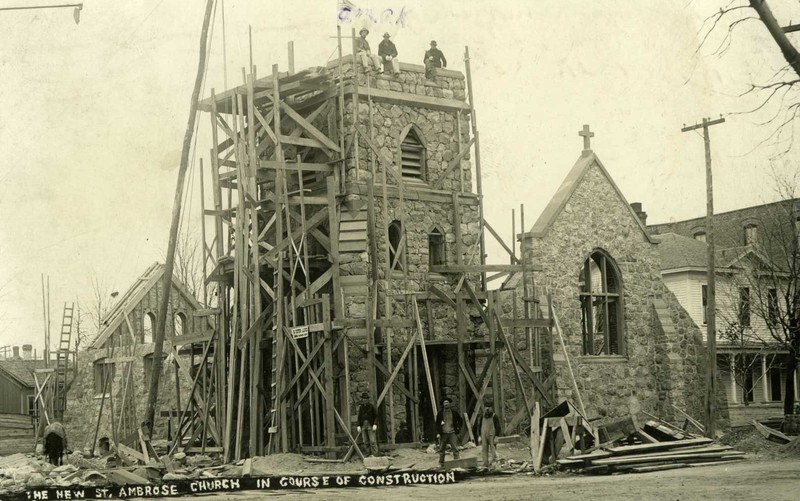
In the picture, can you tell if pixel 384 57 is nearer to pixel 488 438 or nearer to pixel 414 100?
pixel 414 100

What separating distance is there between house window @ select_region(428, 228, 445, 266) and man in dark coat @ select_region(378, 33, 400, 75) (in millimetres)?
4096

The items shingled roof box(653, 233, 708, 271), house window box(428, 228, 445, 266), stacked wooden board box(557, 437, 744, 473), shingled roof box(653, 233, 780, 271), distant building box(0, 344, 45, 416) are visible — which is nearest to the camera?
stacked wooden board box(557, 437, 744, 473)

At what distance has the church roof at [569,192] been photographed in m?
28.0

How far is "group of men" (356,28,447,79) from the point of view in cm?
2636

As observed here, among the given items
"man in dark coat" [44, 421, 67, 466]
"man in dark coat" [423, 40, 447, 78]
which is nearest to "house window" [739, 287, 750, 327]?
"man in dark coat" [423, 40, 447, 78]

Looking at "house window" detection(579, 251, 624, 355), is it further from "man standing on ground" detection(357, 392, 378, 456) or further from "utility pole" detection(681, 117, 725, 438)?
"man standing on ground" detection(357, 392, 378, 456)

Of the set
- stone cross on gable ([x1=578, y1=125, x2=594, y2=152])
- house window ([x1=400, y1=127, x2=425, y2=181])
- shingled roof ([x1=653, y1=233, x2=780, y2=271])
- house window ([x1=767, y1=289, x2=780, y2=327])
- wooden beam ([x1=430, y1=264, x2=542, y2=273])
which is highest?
stone cross on gable ([x1=578, y1=125, x2=594, y2=152])

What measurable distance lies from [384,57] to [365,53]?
0.72 meters

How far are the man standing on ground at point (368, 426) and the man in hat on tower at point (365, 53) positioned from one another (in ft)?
27.3

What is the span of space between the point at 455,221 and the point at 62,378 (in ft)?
64.4

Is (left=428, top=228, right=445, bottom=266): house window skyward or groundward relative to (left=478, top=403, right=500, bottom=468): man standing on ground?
skyward

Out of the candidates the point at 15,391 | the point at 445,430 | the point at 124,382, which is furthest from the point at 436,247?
the point at 15,391

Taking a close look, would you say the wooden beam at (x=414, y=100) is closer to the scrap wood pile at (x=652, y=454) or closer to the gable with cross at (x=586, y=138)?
the gable with cross at (x=586, y=138)

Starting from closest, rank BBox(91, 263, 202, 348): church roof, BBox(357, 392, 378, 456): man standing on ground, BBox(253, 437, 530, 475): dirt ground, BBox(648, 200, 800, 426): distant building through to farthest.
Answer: BBox(253, 437, 530, 475): dirt ground < BBox(357, 392, 378, 456): man standing on ground < BBox(91, 263, 202, 348): church roof < BBox(648, 200, 800, 426): distant building
